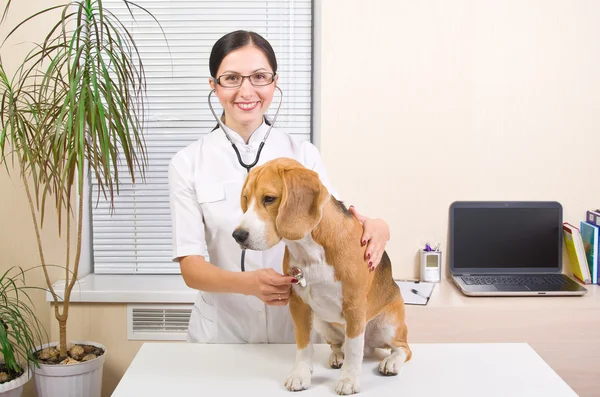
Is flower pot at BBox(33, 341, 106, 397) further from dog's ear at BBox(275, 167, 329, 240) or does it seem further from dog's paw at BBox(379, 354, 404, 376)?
dog's ear at BBox(275, 167, 329, 240)

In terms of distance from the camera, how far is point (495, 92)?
3055 millimetres

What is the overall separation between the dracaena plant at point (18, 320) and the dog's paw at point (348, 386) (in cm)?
158

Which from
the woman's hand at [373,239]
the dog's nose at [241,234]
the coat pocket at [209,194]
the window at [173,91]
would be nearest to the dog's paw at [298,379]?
the woman's hand at [373,239]

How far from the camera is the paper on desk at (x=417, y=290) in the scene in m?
2.72

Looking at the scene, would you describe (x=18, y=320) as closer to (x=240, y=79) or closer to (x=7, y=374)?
(x=7, y=374)

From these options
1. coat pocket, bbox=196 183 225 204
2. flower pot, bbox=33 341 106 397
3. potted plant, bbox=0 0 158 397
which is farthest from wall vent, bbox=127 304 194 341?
coat pocket, bbox=196 183 225 204

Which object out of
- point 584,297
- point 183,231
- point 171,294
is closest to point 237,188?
point 183,231

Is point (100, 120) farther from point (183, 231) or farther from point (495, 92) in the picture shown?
point (495, 92)

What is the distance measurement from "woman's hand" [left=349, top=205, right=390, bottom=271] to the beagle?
0.02 m

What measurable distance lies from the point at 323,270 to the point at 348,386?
26 centimetres

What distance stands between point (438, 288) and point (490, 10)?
1.31 m

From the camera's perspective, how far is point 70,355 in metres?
2.70

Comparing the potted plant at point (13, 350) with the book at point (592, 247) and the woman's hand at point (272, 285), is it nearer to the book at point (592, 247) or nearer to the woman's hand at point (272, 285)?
the woman's hand at point (272, 285)

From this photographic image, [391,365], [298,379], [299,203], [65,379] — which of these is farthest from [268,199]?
[65,379]
